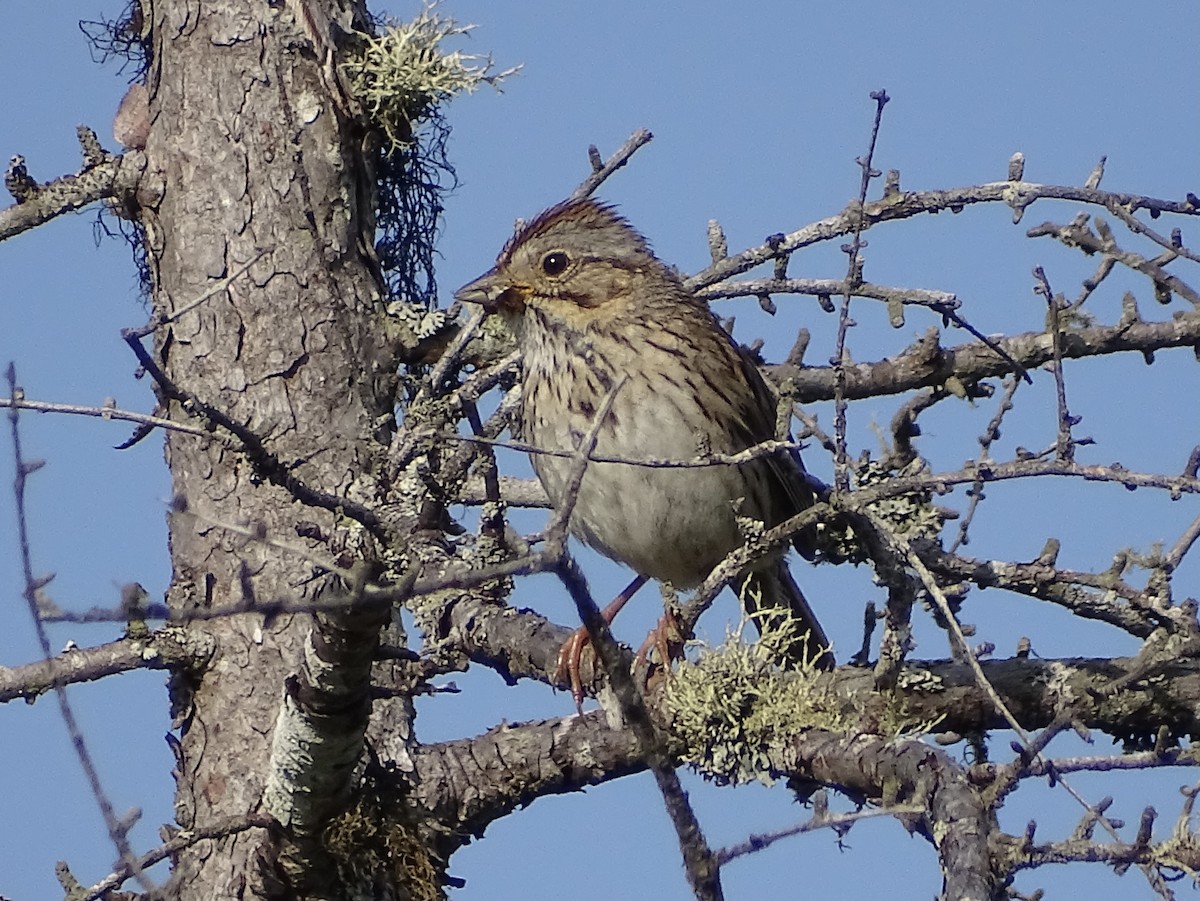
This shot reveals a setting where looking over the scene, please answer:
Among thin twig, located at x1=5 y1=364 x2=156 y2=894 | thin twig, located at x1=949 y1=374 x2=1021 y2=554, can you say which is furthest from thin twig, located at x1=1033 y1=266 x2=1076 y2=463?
thin twig, located at x1=5 y1=364 x2=156 y2=894

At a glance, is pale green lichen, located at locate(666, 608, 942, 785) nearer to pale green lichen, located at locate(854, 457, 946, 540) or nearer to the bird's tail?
pale green lichen, located at locate(854, 457, 946, 540)

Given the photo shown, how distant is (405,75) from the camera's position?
5.50 meters

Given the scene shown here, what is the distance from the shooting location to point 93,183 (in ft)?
17.5

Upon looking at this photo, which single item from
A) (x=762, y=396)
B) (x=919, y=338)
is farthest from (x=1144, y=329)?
(x=762, y=396)

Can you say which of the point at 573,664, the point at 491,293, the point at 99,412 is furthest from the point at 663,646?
the point at 99,412

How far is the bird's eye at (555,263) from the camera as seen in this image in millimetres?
6199

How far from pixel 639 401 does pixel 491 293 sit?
0.74m

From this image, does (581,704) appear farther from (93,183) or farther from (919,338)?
(93,183)

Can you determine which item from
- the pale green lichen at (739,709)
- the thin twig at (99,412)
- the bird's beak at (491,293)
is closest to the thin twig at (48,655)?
the thin twig at (99,412)

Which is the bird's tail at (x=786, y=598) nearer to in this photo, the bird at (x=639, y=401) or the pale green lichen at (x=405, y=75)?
the bird at (x=639, y=401)

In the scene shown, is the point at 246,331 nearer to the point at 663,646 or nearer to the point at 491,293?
the point at 491,293

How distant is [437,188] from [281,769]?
261 cm

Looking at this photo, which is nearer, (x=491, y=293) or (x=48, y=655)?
(x=48, y=655)

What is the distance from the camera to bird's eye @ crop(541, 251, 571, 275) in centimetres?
620
